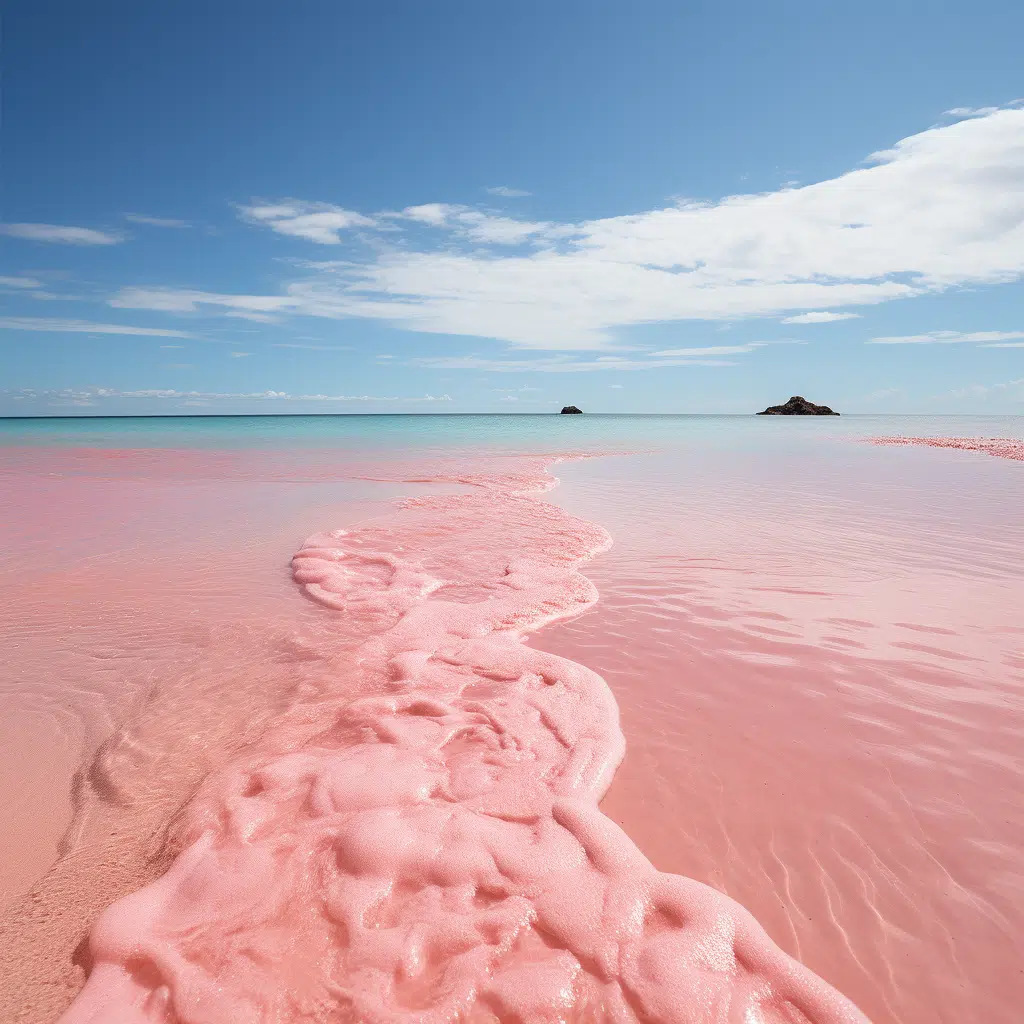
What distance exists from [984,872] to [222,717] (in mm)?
4058

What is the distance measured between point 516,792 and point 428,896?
2.45ft

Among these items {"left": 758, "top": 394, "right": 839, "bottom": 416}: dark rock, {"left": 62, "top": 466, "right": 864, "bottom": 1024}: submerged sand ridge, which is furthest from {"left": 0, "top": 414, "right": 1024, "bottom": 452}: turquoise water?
{"left": 758, "top": 394, "right": 839, "bottom": 416}: dark rock

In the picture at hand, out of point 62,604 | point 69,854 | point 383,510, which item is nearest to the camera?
point 69,854

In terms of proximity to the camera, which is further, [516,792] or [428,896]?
[516,792]

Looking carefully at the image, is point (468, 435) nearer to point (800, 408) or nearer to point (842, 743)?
point (842, 743)

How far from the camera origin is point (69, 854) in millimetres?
2639

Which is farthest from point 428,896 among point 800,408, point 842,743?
point 800,408

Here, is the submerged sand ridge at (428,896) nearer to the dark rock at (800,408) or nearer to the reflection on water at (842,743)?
the reflection on water at (842,743)

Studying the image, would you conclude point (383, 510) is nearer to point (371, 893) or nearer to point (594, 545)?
point (594, 545)

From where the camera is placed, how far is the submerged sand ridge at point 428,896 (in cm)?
200

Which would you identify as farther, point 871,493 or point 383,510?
point 871,493

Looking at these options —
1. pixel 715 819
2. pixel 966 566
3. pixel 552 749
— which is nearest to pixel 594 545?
pixel 966 566

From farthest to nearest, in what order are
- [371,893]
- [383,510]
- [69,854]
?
1. [383,510]
2. [69,854]
3. [371,893]

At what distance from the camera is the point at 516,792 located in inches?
120
